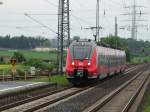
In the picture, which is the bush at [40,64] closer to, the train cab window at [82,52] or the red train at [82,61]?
the red train at [82,61]

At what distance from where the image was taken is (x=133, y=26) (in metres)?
88.0

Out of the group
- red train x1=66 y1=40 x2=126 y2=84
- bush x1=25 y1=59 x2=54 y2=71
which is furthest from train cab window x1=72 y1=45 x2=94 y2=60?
bush x1=25 y1=59 x2=54 y2=71

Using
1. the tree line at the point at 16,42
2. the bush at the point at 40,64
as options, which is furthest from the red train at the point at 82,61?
the tree line at the point at 16,42

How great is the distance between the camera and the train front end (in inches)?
1353

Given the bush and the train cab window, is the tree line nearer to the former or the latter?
the bush

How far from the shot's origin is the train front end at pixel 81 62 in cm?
3438

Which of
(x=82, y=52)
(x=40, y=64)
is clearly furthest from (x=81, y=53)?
(x=40, y=64)

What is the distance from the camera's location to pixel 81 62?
3469 cm

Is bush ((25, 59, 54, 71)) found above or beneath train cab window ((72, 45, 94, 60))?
beneath

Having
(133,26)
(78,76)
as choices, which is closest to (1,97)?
(78,76)

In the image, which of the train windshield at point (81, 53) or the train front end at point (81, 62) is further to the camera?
the train windshield at point (81, 53)

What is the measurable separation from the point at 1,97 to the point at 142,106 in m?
7.01

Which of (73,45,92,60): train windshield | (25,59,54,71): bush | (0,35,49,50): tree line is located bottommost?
(25,59,54,71): bush

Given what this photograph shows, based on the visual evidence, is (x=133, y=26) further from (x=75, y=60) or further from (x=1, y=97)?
(x=1, y=97)
